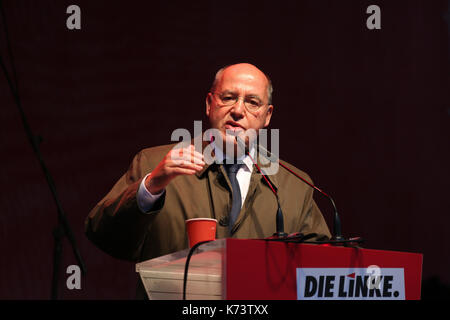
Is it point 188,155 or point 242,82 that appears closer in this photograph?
point 188,155

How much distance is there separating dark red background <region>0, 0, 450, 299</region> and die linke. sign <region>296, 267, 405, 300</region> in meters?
1.76

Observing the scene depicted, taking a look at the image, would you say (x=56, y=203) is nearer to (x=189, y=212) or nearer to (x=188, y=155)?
(x=189, y=212)

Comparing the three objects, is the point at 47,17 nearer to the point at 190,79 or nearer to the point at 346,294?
the point at 190,79

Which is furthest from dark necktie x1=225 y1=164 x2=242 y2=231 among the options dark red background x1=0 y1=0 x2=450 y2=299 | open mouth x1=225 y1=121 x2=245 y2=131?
dark red background x1=0 y1=0 x2=450 y2=299

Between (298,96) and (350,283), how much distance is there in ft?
6.87

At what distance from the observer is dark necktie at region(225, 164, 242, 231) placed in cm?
218

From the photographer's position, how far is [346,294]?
151 cm

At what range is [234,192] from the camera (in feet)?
7.29

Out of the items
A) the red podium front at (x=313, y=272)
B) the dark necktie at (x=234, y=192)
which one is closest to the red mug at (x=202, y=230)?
the red podium front at (x=313, y=272)

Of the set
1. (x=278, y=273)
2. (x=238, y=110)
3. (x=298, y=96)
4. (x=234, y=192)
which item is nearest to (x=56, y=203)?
(x=234, y=192)

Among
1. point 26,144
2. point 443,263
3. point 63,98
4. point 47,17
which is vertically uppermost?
point 47,17

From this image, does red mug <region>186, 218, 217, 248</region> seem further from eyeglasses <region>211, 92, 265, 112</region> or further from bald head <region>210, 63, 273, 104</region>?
bald head <region>210, 63, 273, 104</region>
